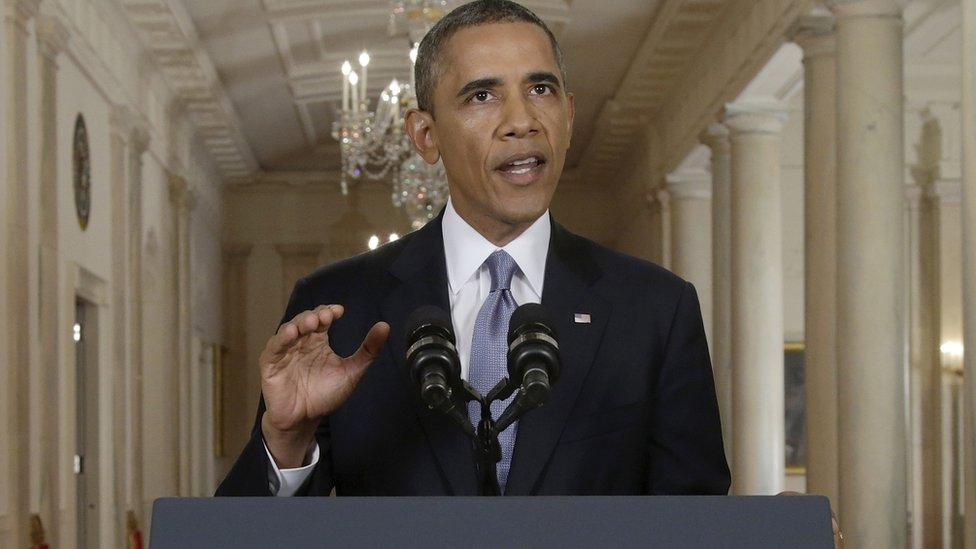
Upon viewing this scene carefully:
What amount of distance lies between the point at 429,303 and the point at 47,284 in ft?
29.2

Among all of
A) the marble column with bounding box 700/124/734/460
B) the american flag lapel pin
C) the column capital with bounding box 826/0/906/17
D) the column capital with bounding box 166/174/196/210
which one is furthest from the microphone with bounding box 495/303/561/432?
the column capital with bounding box 166/174/196/210

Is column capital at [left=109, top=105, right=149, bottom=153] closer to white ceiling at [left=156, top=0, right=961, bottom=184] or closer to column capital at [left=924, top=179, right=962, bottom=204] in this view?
white ceiling at [left=156, top=0, right=961, bottom=184]

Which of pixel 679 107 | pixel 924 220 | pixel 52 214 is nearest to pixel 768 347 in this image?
pixel 679 107

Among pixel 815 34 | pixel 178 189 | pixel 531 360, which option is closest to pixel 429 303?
pixel 531 360

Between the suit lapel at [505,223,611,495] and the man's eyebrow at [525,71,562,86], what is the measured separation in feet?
0.97

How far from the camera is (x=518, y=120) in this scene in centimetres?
231

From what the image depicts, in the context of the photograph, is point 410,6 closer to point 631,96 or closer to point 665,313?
point 631,96

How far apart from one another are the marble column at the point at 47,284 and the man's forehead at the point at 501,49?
8768mm

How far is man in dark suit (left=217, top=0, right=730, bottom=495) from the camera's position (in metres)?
2.31

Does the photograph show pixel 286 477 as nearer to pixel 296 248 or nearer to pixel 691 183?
pixel 691 183

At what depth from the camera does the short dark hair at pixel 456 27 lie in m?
2.38

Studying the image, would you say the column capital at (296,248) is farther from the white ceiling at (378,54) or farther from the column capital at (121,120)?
the column capital at (121,120)

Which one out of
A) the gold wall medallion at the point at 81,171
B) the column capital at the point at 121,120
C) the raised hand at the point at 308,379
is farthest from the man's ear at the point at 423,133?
the column capital at the point at 121,120

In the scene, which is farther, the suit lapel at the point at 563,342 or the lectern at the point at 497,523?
the suit lapel at the point at 563,342
